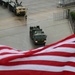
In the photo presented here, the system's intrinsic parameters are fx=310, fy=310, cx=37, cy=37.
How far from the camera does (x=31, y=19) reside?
37.9m

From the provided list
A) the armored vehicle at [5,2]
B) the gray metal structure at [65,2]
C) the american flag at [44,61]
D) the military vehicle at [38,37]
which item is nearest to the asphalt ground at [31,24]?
the military vehicle at [38,37]

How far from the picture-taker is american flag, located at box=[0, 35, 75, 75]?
6.21 m

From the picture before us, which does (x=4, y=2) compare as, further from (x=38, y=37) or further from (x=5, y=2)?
(x=38, y=37)

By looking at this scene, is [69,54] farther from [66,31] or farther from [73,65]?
[66,31]

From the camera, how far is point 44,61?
6.39 metres

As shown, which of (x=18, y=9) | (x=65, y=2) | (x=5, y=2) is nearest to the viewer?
(x=18, y=9)

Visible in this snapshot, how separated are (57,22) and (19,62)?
98.5 feet

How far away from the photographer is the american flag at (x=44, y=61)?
621cm

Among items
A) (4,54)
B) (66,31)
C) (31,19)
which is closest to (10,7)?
(31,19)

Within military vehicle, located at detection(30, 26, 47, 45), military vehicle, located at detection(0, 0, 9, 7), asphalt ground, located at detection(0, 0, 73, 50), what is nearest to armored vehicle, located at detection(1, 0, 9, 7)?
military vehicle, located at detection(0, 0, 9, 7)

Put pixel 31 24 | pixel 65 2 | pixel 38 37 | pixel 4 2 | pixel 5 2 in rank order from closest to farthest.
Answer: pixel 38 37, pixel 31 24, pixel 65 2, pixel 5 2, pixel 4 2

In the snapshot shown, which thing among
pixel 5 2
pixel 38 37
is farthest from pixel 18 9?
pixel 38 37

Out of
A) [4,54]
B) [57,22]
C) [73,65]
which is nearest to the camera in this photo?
[73,65]

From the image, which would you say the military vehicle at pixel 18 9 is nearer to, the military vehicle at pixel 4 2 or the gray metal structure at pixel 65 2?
the military vehicle at pixel 4 2
